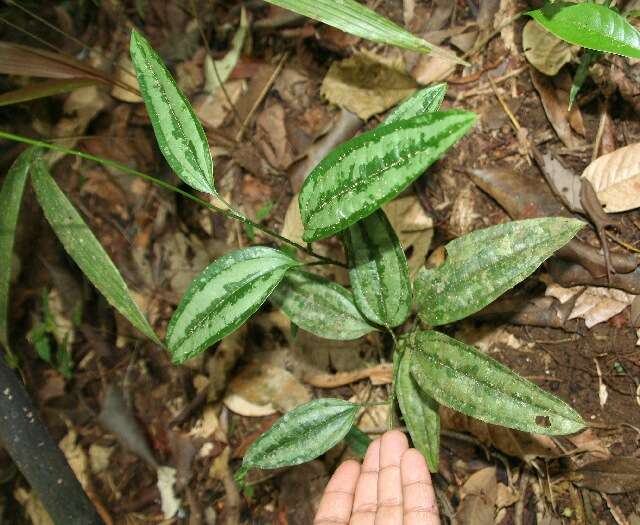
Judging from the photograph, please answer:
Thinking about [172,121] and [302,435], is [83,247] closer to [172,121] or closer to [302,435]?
[172,121]

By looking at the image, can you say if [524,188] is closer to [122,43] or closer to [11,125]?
[122,43]

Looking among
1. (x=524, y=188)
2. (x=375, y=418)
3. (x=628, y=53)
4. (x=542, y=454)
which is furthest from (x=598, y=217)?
(x=375, y=418)

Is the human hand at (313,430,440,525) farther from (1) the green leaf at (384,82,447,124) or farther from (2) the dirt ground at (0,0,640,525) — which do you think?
(1) the green leaf at (384,82,447,124)

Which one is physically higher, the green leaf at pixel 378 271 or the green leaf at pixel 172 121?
the green leaf at pixel 172 121

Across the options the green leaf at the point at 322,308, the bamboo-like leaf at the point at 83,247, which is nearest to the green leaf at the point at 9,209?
the bamboo-like leaf at the point at 83,247

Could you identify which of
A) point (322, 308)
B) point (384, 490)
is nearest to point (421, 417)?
point (384, 490)

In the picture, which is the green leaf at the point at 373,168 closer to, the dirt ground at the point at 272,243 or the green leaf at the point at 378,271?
the green leaf at the point at 378,271
